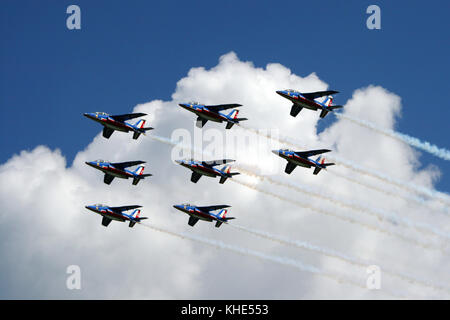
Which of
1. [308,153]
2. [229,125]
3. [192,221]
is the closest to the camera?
[229,125]

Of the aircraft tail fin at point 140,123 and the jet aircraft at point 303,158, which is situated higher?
the aircraft tail fin at point 140,123

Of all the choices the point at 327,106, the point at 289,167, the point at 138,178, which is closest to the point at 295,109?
the point at 327,106

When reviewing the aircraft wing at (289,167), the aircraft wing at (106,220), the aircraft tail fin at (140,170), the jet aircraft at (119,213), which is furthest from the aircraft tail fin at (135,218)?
the aircraft wing at (289,167)

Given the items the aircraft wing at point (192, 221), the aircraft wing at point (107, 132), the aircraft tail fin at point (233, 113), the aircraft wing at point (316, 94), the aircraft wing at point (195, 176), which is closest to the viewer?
the aircraft wing at point (316, 94)

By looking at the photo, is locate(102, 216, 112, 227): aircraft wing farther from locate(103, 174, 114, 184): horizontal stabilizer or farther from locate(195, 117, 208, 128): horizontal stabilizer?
locate(195, 117, 208, 128): horizontal stabilizer

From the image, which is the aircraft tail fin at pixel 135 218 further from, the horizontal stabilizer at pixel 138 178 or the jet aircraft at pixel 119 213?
the horizontal stabilizer at pixel 138 178

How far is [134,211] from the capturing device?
13288 cm

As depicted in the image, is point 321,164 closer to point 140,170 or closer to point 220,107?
point 220,107

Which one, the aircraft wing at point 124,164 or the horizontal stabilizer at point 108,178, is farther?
the horizontal stabilizer at point 108,178

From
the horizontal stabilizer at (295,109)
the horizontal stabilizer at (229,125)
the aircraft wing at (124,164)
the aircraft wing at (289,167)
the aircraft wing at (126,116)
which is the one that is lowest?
the aircraft wing at (289,167)
